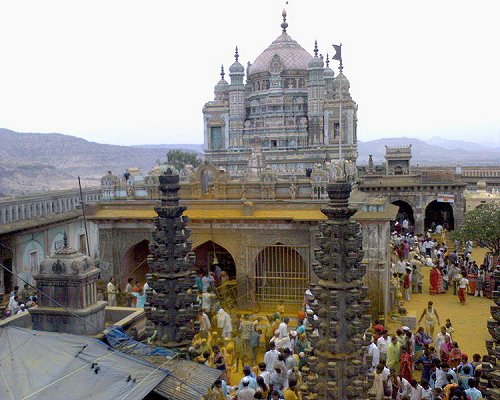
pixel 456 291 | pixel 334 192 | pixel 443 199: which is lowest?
pixel 456 291

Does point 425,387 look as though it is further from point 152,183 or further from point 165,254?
point 152,183

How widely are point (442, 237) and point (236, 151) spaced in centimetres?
1556

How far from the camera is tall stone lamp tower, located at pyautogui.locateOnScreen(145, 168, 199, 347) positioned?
8.52 m

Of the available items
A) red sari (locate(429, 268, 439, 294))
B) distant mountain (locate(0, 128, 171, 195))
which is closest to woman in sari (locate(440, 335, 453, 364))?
red sari (locate(429, 268, 439, 294))

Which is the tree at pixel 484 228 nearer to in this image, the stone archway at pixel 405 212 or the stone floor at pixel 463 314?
the stone floor at pixel 463 314

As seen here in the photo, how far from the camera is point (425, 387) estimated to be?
33.5 ft

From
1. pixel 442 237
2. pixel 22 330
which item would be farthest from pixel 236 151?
pixel 22 330

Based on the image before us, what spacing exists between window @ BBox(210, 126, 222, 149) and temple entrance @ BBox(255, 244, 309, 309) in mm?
22303

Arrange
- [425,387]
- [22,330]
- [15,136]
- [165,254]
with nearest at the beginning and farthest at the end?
[22,330], [165,254], [425,387], [15,136]

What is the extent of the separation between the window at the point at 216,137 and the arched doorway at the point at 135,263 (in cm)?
2038

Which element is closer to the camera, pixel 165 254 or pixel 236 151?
pixel 165 254

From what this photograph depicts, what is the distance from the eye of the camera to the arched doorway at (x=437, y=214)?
129ft

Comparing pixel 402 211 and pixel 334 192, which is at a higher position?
pixel 334 192

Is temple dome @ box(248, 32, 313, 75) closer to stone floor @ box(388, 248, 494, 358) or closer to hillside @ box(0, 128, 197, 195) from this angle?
stone floor @ box(388, 248, 494, 358)
